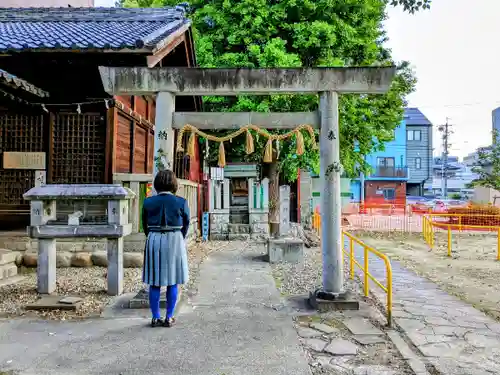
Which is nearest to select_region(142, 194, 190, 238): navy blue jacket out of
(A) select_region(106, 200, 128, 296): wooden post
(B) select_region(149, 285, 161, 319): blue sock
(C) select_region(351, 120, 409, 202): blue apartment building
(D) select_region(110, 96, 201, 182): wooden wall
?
(B) select_region(149, 285, 161, 319): blue sock

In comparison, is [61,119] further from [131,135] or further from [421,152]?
[421,152]

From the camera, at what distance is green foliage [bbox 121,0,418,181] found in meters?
14.2

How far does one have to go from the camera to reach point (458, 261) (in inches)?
479

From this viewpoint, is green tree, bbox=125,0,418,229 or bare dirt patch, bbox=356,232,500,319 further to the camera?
green tree, bbox=125,0,418,229

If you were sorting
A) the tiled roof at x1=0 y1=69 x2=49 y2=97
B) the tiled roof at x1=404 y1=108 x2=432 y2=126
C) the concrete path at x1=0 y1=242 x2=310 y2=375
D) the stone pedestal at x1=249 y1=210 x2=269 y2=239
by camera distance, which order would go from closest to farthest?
the concrete path at x1=0 y1=242 x2=310 y2=375
the tiled roof at x1=0 y1=69 x2=49 y2=97
the stone pedestal at x1=249 y1=210 x2=269 y2=239
the tiled roof at x1=404 y1=108 x2=432 y2=126

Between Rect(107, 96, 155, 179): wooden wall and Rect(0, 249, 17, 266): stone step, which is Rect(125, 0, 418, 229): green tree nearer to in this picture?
Rect(107, 96, 155, 179): wooden wall

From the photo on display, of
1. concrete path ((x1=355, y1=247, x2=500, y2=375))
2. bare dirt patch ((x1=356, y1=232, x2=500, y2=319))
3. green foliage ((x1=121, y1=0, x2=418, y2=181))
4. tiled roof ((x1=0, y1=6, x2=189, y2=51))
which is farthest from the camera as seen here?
green foliage ((x1=121, y1=0, x2=418, y2=181))

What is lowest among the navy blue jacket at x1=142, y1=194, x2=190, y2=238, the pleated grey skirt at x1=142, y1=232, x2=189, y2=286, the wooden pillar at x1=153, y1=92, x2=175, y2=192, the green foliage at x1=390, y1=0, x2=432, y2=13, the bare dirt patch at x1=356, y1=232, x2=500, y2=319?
the bare dirt patch at x1=356, y1=232, x2=500, y2=319

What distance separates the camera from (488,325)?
19.1ft

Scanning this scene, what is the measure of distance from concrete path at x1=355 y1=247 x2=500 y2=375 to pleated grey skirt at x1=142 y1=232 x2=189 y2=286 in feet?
10.4

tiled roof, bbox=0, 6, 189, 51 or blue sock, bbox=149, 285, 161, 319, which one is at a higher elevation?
tiled roof, bbox=0, 6, 189, 51

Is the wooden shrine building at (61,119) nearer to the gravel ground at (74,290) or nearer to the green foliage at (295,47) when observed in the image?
the gravel ground at (74,290)

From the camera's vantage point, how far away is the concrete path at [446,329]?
4.43 m

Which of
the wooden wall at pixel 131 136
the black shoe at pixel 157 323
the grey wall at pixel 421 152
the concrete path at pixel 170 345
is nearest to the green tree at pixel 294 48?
the wooden wall at pixel 131 136
